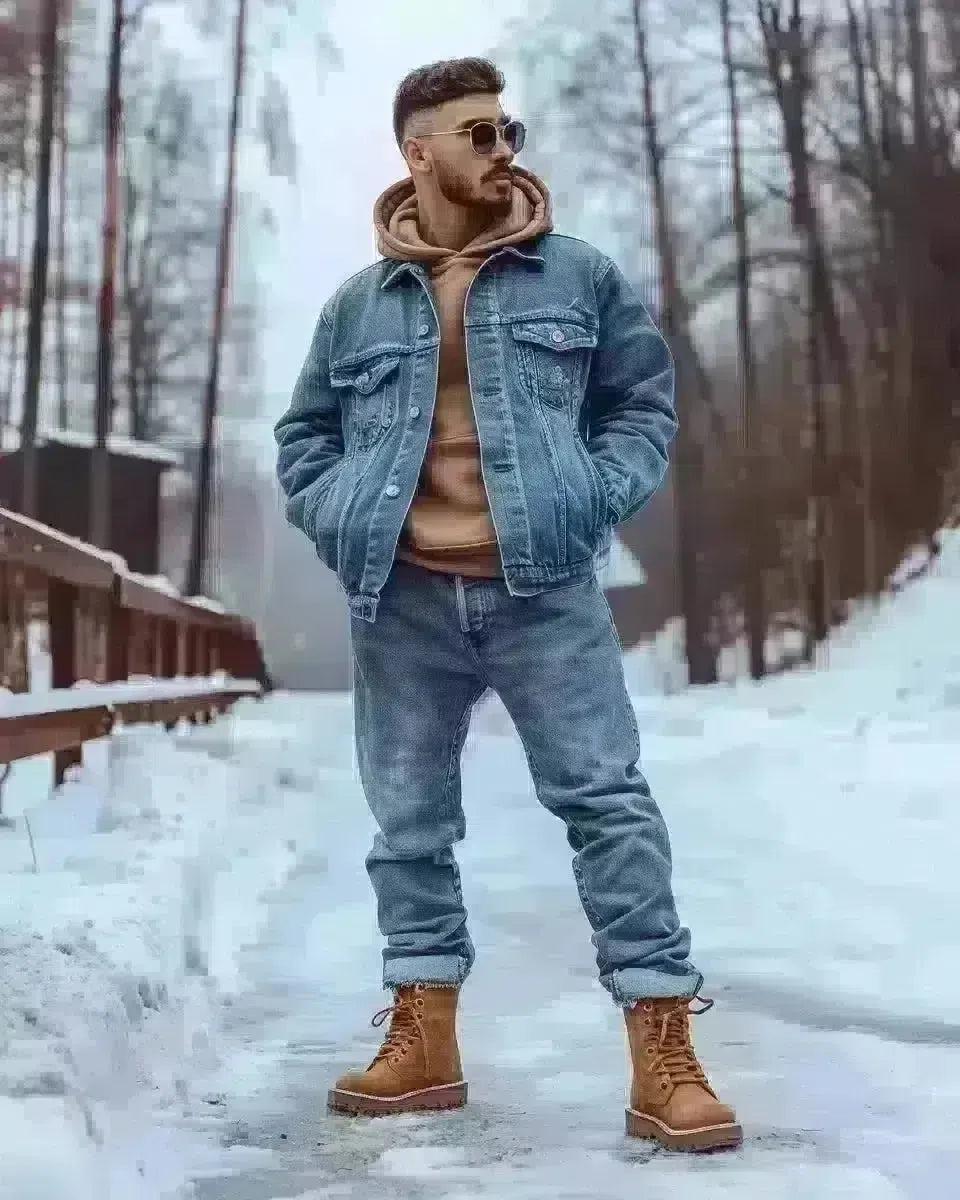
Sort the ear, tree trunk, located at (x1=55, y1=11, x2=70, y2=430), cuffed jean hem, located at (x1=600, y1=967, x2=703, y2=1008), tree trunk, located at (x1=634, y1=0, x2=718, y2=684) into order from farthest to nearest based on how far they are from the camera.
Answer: tree trunk, located at (x1=55, y1=11, x2=70, y2=430), tree trunk, located at (x1=634, y1=0, x2=718, y2=684), the ear, cuffed jean hem, located at (x1=600, y1=967, x2=703, y2=1008)

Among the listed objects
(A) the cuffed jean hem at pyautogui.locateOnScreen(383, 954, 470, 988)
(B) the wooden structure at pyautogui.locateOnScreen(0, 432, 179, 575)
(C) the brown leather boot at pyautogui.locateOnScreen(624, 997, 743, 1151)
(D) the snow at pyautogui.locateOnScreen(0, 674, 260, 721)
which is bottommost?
(C) the brown leather boot at pyautogui.locateOnScreen(624, 997, 743, 1151)

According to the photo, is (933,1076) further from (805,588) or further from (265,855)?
(805,588)

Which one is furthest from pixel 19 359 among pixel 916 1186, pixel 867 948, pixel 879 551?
pixel 916 1186

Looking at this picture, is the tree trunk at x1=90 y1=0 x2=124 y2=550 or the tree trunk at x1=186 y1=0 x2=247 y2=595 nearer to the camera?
the tree trunk at x1=90 y1=0 x2=124 y2=550

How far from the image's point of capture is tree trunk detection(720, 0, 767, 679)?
15359mm

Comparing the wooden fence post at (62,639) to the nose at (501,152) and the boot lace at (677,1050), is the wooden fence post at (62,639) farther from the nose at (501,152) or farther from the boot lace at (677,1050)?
the boot lace at (677,1050)

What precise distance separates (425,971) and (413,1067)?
0.14 metres

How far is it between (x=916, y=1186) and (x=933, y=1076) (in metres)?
0.56

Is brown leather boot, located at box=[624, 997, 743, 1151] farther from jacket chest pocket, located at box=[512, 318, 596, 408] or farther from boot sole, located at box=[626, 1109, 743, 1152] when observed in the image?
jacket chest pocket, located at box=[512, 318, 596, 408]

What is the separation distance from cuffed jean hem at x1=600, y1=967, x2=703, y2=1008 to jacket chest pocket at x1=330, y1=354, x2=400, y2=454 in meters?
0.85

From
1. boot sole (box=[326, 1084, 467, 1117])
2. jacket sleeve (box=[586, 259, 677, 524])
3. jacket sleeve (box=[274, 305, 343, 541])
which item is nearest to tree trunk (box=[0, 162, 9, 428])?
jacket sleeve (box=[274, 305, 343, 541])

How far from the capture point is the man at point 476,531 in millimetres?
2213

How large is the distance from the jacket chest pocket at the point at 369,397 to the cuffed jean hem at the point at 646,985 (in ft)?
2.80

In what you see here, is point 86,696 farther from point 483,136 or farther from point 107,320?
point 107,320
